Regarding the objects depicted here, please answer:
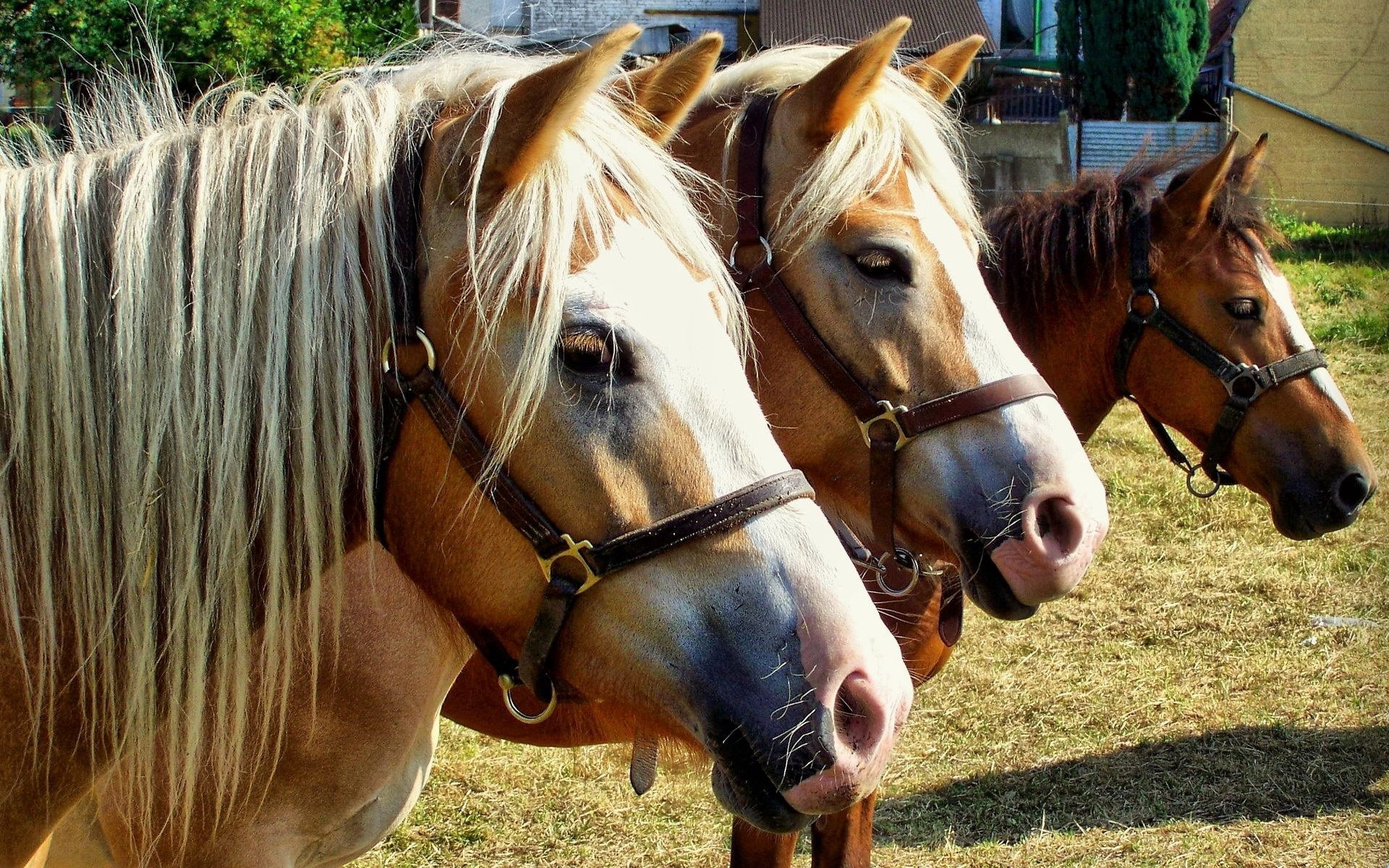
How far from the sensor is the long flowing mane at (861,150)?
2.25 metres

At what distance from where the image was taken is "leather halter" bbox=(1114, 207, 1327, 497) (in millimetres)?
3346

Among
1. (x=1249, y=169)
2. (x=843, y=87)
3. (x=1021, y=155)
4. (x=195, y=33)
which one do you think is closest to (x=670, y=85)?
(x=843, y=87)

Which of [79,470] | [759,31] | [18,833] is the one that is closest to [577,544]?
[79,470]

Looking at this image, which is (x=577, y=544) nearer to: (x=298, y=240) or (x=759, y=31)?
(x=298, y=240)

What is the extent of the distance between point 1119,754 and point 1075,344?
5.87ft

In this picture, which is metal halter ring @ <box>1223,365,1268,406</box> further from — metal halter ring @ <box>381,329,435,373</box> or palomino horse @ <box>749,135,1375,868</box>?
metal halter ring @ <box>381,329,435,373</box>

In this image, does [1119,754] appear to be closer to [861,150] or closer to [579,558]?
[861,150]

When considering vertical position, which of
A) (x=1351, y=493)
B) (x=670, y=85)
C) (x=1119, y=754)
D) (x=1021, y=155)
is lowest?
(x=1021, y=155)

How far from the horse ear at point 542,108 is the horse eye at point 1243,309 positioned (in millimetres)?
2693

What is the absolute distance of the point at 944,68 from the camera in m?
2.78

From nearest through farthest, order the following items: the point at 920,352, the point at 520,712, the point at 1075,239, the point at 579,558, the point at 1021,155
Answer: the point at 579,558, the point at 520,712, the point at 920,352, the point at 1075,239, the point at 1021,155

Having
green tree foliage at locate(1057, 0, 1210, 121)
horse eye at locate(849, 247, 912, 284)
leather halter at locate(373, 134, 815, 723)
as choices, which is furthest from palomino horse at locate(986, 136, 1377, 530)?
green tree foliage at locate(1057, 0, 1210, 121)

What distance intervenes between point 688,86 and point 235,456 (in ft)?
3.32

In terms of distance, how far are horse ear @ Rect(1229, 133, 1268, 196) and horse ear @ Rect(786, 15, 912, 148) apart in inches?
71.9
